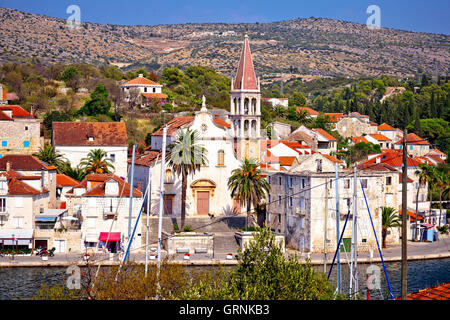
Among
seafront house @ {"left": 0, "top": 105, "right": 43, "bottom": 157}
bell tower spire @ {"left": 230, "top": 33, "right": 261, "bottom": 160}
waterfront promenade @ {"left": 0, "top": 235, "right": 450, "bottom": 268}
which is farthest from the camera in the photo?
seafront house @ {"left": 0, "top": 105, "right": 43, "bottom": 157}

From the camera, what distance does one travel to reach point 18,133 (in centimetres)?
7762

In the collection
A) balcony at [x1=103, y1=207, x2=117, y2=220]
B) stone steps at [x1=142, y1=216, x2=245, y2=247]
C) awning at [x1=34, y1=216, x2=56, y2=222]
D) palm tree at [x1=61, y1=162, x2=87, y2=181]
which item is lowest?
stone steps at [x1=142, y1=216, x2=245, y2=247]

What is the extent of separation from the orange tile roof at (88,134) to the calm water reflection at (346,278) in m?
26.1

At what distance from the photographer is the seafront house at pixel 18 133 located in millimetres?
77125

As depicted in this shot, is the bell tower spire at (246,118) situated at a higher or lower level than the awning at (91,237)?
higher

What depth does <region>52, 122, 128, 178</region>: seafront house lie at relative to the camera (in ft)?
249

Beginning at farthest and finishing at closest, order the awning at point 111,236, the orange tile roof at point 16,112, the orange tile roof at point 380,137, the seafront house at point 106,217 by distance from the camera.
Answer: the orange tile roof at point 380,137
the orange tile roof at point 16,112
the seafront house at point 106,217
the awning at point 111,236

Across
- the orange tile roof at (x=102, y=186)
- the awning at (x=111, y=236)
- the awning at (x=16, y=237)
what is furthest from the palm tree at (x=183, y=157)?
the awning at (x=16, y=237)

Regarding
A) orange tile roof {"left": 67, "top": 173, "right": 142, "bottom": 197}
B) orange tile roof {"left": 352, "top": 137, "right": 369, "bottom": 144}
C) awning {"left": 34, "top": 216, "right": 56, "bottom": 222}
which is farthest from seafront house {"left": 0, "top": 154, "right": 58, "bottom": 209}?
orange tile roof {"left": 352, "top": 137, "right": 369, "bottom": 144}

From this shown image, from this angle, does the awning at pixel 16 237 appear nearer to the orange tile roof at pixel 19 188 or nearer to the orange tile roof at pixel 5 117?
the orange tile roof at pixel 19 188

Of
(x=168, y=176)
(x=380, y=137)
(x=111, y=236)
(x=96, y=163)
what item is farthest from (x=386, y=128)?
(x=111, y=236)

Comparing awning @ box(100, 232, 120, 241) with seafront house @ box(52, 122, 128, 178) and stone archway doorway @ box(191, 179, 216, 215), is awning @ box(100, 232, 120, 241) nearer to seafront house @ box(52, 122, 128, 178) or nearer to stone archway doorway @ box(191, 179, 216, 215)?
stone archway doorway @ box(191, 179, 216, 215)

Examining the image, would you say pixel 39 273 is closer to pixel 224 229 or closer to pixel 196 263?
pixel 196 263
